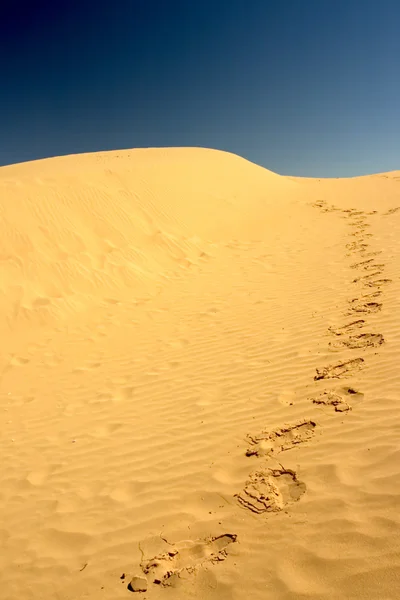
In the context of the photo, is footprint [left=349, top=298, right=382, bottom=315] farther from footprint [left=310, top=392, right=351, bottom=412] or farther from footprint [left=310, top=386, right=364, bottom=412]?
footprint [left=310, top=392, right=351, bottom=412]

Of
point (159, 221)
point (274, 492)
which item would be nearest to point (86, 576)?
point (274, 492)

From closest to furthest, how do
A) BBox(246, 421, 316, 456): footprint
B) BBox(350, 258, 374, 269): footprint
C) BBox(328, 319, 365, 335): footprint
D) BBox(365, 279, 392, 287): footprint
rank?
BBox(246, 421, 316, 456): footprint → BBox(328, 319, 365, 335): footprint → BBox(365, 279, 392, 287): footprint → BBox(350, 258, 374, 269): footprint

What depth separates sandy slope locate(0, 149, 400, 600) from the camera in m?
2.43

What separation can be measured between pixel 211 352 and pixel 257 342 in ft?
2.15

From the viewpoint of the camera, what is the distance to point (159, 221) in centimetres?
1227

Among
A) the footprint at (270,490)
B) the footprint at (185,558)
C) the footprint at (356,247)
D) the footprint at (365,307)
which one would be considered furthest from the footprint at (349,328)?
the footprint at (356,247)

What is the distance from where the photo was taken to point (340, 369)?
168 inches

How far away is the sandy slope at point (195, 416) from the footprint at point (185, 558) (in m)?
0.01

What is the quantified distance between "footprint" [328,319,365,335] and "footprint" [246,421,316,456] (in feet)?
6.61


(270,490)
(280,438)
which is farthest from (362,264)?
(270,490)

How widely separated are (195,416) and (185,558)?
1.66 meters

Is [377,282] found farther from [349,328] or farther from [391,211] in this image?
[391,211]

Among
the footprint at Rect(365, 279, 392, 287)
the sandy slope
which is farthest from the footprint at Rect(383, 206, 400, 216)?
the footprint at Rect(365, 279, 392, 287)

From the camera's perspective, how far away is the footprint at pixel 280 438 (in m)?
3.29
